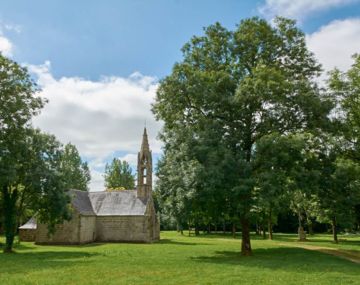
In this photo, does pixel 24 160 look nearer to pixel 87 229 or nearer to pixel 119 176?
pixel 87 229

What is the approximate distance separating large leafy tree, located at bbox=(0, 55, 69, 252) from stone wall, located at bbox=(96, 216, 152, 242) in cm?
1408

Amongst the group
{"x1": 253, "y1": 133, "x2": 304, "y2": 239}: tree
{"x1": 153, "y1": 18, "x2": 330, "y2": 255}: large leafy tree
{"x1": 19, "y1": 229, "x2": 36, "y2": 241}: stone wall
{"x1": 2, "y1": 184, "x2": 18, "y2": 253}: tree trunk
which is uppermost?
{"x1": 153, "y1": 18, "x2": 330, "y2": 255}: large leafy tree

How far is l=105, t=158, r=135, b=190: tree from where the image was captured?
292 ft

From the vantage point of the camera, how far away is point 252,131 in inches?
1003

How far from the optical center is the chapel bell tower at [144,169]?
158 ft

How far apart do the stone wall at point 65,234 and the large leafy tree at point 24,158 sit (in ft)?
30.9

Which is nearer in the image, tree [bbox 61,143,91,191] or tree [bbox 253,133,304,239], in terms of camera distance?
tree [bbox 253,133,304,239]

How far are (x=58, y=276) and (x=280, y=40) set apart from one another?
20.0m

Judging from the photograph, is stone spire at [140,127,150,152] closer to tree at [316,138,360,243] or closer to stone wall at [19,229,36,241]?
stone wall at [19,229,36,241]

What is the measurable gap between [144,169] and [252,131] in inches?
1027

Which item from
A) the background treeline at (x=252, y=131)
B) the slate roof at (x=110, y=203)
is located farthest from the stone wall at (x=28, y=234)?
the background treeline at (x=252, y=131)

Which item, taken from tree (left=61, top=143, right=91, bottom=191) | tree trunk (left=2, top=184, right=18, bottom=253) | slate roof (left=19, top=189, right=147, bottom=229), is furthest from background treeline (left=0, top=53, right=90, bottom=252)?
tree (left=61, top=143, right=91, bottom=191)

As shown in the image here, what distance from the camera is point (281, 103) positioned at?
953 inches

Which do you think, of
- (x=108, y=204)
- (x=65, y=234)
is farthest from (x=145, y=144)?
(x=65, y=234)
